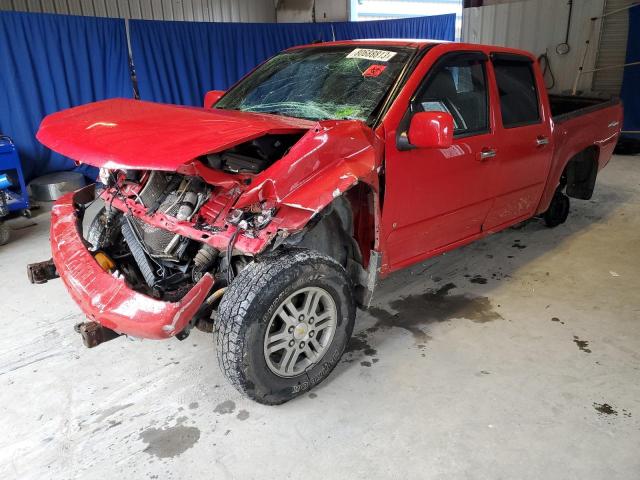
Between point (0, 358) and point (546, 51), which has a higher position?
point (546, 51)

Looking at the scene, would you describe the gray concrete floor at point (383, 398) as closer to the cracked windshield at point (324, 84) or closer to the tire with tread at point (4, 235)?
the tire with tread at point (4, 235)

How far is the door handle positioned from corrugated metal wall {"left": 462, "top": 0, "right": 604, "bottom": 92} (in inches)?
317

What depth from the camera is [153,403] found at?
7.38 ft

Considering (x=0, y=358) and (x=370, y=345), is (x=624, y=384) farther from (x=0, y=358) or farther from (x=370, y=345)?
(x=0, y=358)

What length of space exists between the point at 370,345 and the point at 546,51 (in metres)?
9.51

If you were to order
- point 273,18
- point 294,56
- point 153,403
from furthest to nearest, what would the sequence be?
1. point 273,18
2. point 294,56
3. point 153,403

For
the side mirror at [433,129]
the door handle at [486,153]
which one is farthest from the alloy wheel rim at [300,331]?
the door handle at [486,153]

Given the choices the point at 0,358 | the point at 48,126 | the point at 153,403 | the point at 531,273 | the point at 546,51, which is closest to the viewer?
the point at 153,403

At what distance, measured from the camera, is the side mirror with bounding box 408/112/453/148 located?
7.16ft

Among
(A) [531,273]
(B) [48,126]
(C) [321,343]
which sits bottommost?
(A) [531,273]

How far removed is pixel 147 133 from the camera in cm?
203

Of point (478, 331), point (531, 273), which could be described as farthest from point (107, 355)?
point (531, 273)

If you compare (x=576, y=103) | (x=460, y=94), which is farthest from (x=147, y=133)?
(x=576, y=103)

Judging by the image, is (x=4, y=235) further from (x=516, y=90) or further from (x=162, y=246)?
(x=516, y=90)
